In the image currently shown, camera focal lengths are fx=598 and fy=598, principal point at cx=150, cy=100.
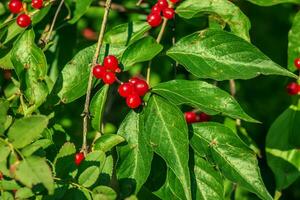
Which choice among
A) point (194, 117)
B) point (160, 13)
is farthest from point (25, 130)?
point (194, 117)

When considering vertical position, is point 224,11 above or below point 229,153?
above

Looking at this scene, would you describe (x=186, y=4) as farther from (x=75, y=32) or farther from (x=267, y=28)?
(x=267, y=28)

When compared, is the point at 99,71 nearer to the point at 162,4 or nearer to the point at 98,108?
the point at 98,108

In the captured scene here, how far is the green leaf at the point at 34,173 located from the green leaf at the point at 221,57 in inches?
22.3

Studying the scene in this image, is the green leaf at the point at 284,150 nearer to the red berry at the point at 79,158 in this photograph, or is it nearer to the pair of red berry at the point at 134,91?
the pair of red berry at the point at 134,91

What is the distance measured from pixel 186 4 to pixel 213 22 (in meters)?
0.11

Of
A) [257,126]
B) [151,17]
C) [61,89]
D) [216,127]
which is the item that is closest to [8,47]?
[61,89]

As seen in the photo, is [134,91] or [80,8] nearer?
[134,91]

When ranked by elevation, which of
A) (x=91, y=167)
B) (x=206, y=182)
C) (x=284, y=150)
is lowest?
(x=284, y=150)

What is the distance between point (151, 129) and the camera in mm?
1663

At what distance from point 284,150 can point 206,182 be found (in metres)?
0.59

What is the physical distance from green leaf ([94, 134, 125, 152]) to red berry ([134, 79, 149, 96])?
149mm

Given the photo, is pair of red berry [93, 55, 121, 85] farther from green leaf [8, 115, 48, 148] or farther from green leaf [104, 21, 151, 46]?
green leaf [8, 115, 48, 148]

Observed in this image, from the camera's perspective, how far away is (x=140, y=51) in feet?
5.92
